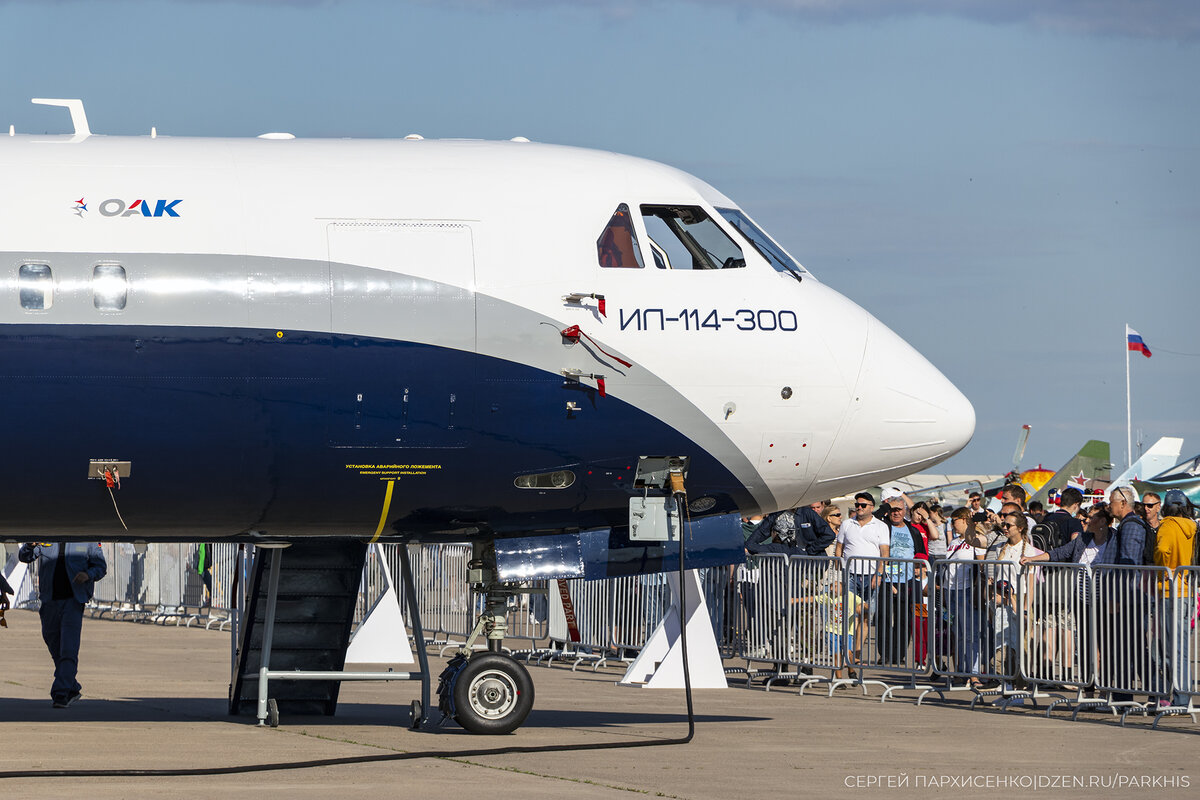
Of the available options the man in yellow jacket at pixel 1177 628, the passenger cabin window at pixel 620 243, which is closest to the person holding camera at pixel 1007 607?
the man in yellow jacket at pixel 1177 628

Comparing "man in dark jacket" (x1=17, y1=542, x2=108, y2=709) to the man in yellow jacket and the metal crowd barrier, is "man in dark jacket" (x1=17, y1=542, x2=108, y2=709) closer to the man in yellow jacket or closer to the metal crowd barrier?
the metal crowd barrier

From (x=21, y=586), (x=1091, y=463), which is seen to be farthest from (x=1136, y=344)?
(x=21, y=586)

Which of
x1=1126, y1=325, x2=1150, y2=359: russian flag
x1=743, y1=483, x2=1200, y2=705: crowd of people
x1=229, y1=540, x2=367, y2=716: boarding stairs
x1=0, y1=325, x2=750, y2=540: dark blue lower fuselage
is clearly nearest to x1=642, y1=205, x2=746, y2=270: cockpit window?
x1=0, y1=325, x2=750, y2=540: dark blue lower fuselage

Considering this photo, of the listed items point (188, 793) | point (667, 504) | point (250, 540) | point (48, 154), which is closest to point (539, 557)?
point (667, 504)

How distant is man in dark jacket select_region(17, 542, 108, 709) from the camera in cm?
1781

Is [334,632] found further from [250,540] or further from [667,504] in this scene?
[667,504]

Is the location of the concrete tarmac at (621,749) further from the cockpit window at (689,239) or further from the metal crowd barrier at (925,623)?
the cockpit window at (689,239)

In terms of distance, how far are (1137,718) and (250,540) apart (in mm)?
9410

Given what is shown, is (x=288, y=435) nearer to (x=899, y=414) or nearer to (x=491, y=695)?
(x=491, y=695)

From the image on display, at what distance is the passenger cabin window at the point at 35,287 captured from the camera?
1353 cm

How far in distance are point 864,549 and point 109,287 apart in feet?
38.9

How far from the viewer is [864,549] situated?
2247 centimetres

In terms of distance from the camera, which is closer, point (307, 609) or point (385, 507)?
point (385, 507)

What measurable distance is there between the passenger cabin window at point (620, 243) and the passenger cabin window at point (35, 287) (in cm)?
450
